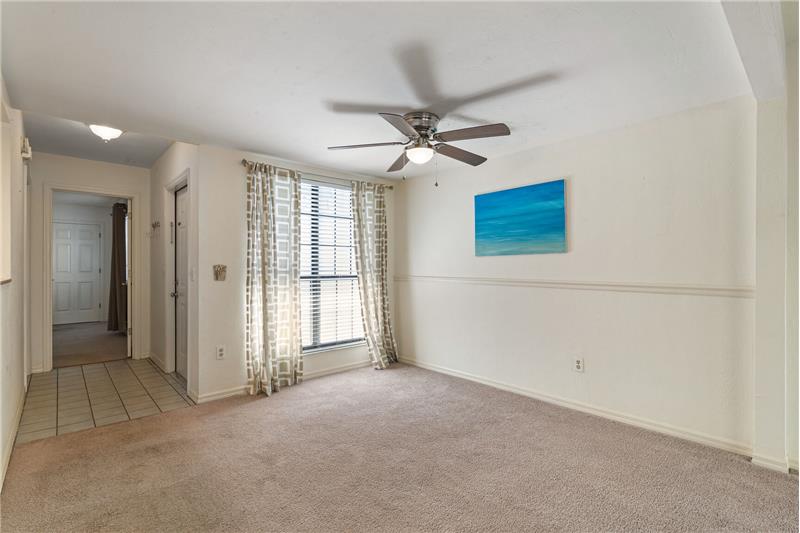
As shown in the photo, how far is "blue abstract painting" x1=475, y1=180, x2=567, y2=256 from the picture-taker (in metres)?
3.41

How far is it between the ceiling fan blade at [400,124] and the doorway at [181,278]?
2.56 meters

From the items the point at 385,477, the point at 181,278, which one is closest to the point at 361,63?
the point at 385,477

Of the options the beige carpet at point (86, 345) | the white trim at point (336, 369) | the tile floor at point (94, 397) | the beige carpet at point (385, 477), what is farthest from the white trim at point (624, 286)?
the beige carpet at point (86, 345)

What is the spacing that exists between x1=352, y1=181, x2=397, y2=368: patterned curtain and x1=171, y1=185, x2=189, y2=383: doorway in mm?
1786

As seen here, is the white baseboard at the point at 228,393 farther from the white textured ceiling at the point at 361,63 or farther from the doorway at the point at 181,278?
the white textured ceiling at the point at 361,63

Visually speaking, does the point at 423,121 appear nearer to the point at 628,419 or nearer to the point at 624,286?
the point at 624,286

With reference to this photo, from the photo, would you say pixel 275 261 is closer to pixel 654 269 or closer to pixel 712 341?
pixel 654 269

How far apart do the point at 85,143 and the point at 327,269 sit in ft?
9.33

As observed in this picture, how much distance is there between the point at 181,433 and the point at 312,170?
2.73 m

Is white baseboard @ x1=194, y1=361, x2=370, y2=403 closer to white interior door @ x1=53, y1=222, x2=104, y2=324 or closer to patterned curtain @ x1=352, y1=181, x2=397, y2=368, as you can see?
patterned curtain @ x1=352, y1=181, x2=397, y2=368

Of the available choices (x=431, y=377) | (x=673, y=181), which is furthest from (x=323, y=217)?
(x=673, y=181)

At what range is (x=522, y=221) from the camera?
366 centimetres

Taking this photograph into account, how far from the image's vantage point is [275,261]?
3.90 m

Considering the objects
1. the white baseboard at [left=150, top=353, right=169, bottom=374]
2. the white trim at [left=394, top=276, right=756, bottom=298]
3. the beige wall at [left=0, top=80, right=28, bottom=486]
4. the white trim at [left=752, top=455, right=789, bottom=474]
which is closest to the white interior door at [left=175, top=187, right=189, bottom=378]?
the white baseboard at [left=150, top=353, right=169, bottom=374]
